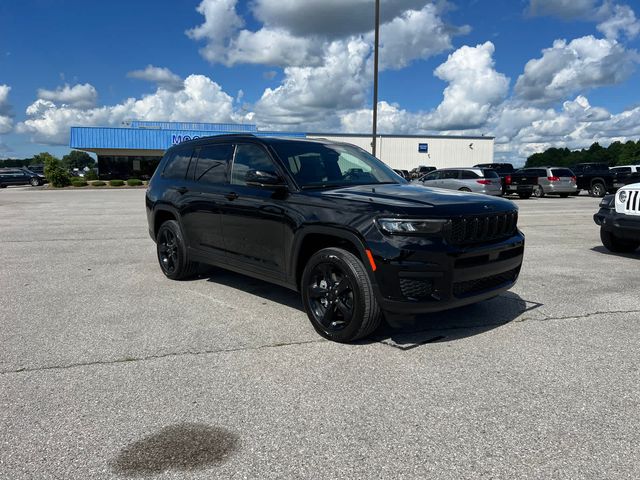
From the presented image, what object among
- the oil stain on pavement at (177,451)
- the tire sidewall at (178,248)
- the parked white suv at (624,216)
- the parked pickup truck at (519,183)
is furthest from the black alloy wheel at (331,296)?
the parked pickup truck at (519,183)

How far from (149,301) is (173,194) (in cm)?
150

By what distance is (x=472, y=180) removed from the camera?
20.8 m

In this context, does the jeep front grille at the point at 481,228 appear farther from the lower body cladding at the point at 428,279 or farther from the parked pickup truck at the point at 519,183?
the parked pickup truck at the point at 519,183

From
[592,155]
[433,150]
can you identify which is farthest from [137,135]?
[592,155]

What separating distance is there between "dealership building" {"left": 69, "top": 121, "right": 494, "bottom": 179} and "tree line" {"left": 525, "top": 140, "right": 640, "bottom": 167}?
2498cm

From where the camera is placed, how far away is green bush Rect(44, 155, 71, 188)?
3766 cm

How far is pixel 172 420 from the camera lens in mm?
2924

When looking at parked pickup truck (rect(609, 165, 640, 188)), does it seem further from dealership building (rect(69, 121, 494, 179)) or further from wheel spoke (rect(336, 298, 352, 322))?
dealership building (rect(69, 121, 494, 179))

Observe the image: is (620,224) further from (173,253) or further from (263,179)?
(173,253)

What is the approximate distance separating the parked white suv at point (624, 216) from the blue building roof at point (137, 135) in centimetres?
4721

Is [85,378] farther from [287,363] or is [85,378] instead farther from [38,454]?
[287,363]

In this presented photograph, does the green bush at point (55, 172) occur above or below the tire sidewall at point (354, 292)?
above

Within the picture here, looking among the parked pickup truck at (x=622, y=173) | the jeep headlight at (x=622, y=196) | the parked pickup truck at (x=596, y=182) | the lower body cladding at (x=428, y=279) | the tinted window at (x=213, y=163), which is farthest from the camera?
the parked pickup truck at (x=596, y=182)

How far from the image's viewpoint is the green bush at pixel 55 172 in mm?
37656
